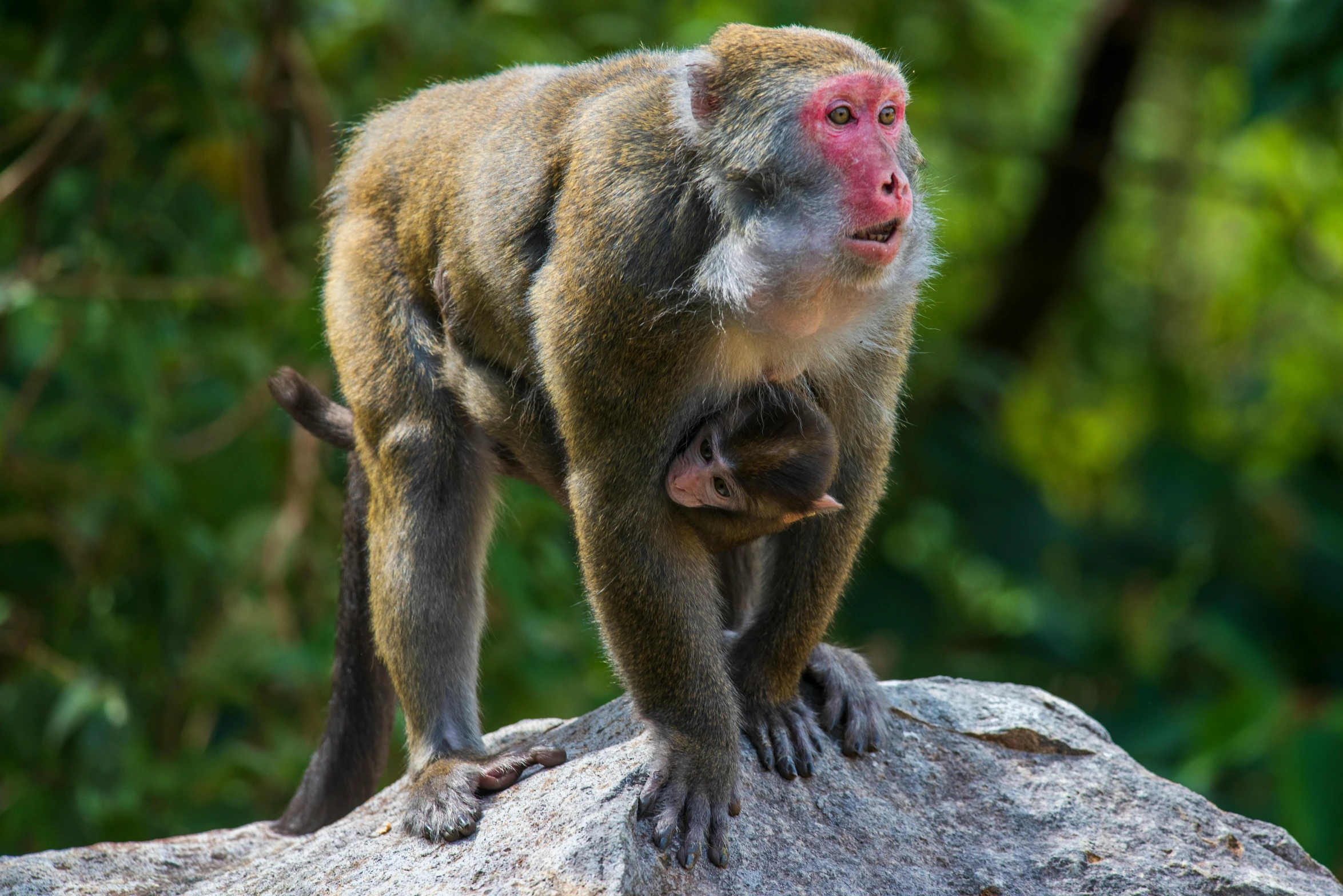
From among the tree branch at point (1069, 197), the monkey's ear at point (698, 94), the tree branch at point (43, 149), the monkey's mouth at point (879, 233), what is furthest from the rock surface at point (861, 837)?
the tree branch at point (1069, 197)

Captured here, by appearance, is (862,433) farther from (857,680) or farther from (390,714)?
(390,714)

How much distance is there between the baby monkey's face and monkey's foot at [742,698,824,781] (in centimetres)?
63

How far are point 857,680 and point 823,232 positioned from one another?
4.97 feet

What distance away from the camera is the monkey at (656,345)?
3.83 metres

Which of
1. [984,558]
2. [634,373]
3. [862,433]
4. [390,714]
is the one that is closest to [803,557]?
[862,433]

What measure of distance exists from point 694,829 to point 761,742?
56 centimetres

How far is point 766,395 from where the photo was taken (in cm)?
430

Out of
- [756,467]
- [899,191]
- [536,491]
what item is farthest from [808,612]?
[536,491]

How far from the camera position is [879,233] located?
12.4ft

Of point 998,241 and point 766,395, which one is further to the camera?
point 998,241

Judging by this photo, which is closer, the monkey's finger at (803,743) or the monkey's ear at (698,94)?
the monkey's ear at (698,94)

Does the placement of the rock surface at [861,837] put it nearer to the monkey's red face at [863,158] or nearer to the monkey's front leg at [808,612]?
the monkey's front leg at [808,612]

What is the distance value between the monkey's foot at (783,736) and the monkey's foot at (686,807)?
0.35 m

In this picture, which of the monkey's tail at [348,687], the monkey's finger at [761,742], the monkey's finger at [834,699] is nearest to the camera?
the monkey's finger at [761,742]
